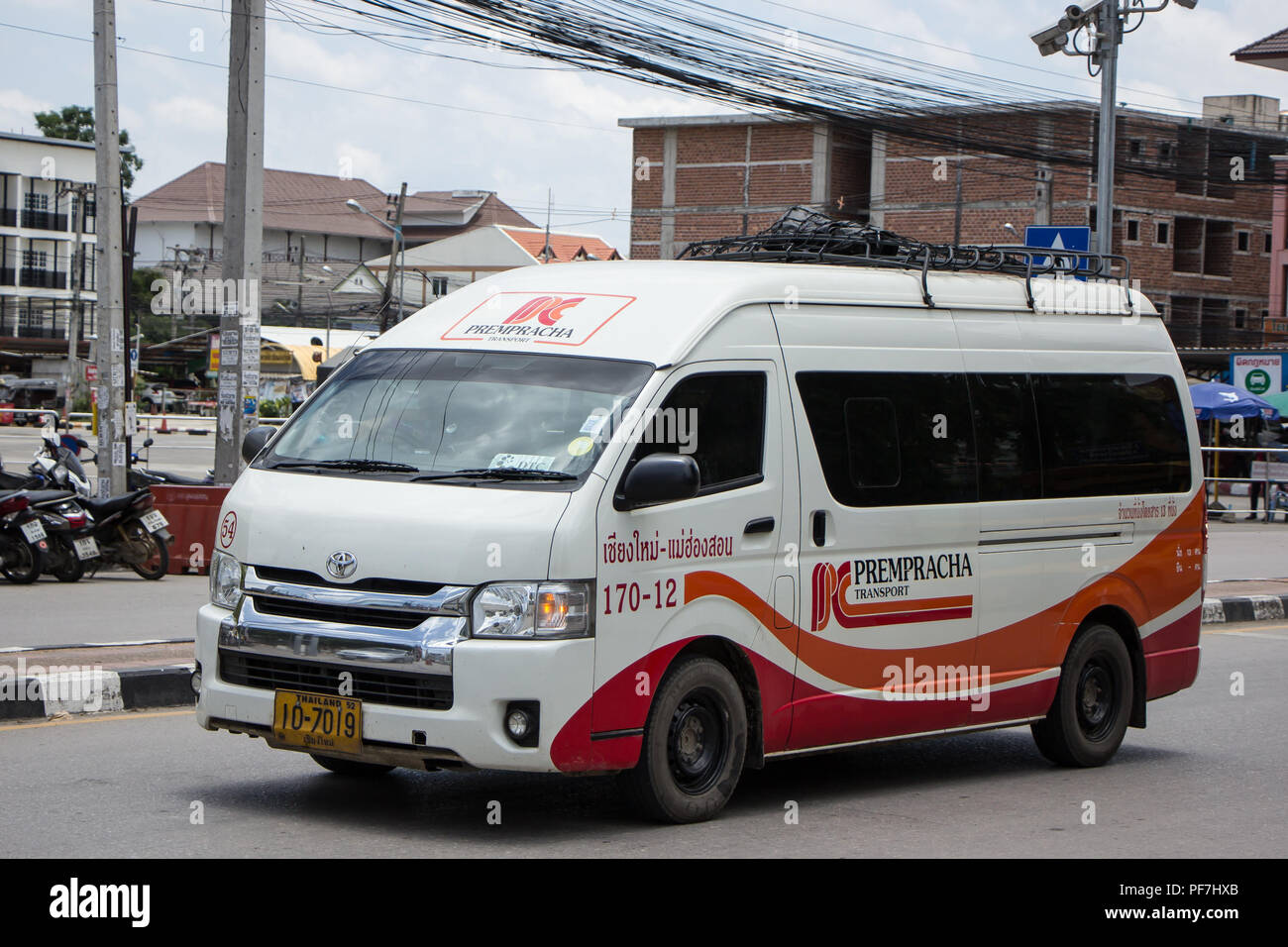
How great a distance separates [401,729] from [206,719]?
1.10 meters

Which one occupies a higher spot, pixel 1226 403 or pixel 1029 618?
pixel 1226 403

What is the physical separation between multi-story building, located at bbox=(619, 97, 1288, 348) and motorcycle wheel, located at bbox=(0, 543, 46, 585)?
4008cm

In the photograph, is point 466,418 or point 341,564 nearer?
point 341,564

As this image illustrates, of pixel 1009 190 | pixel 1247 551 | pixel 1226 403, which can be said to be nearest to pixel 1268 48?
pixel 1009 190

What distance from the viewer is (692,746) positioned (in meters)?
6.95

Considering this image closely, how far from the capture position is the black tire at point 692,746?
667 centimetres

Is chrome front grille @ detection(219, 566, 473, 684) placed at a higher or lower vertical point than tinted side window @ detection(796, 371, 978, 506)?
lower

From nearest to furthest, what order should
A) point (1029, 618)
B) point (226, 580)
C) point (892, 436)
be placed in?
point (226, 580), point (892, 436), point (1029, 618)

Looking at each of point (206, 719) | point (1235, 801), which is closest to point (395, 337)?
point (206, 719)

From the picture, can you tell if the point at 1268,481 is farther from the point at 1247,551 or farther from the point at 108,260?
the point at 108,260

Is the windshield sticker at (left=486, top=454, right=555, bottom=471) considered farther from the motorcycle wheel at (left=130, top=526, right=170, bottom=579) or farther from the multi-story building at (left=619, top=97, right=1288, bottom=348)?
the multi-story building at (left=619, top=97, right=1288, bottom=348)

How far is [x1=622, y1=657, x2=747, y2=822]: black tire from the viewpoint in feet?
21.9

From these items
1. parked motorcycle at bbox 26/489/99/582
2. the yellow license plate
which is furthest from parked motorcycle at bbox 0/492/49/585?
the yellow license plate

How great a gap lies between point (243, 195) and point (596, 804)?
30.4 ft
